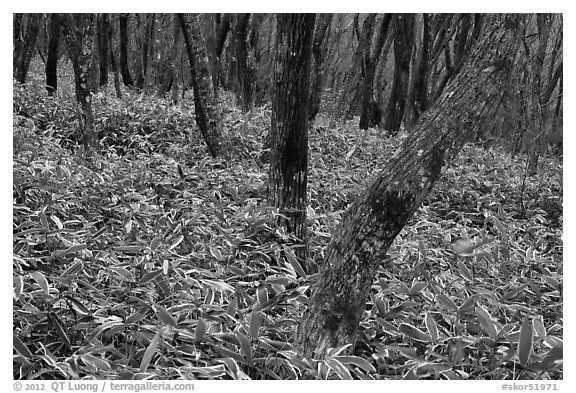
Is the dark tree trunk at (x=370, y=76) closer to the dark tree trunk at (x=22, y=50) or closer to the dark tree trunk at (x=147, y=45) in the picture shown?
the dark tree trunk at (x=147, y=45)

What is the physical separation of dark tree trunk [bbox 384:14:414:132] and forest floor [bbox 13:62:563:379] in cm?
341

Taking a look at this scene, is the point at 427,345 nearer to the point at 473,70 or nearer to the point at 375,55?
the point at 473,70

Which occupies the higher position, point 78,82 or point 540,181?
point 78,82

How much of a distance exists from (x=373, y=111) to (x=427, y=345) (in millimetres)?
7645

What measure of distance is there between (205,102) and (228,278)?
3007 millimetres

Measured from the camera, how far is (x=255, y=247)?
3416 millimetres

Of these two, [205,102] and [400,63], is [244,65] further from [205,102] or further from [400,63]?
[205,102]

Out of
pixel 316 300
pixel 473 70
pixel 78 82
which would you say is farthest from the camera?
pixel 78 82

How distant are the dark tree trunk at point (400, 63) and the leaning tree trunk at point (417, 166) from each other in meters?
6.42

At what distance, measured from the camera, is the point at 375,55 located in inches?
366

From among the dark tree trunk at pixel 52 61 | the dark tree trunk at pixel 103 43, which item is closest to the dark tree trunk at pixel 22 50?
the dark tree trunk at pixel 52 61

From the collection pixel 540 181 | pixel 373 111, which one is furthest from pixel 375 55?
pixel 540 181

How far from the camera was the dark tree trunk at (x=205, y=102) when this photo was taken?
18.4 feet

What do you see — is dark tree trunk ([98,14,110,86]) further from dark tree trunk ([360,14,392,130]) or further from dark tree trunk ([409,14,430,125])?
dark tree trunk ([409,14,430,125])
